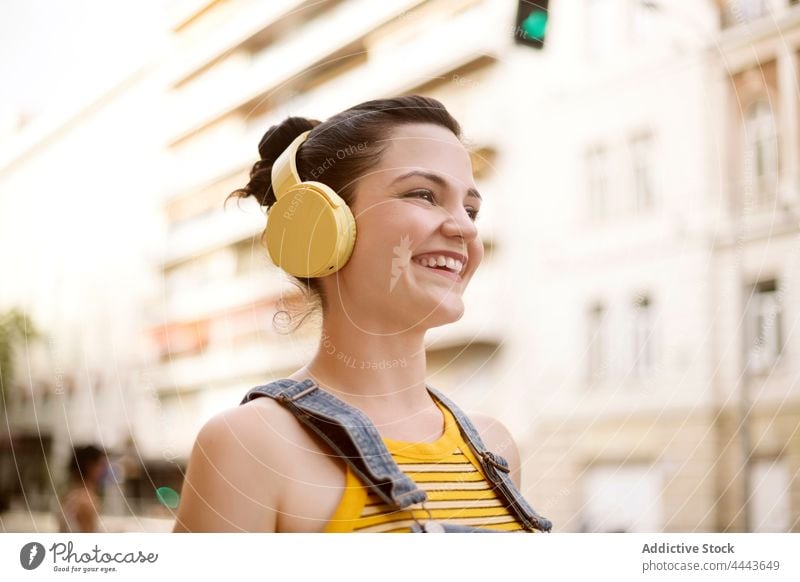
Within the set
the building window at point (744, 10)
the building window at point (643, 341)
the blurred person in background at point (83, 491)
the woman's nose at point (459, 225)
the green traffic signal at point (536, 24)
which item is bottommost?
the blurred person in background at point (83, 491)

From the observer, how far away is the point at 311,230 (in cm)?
77

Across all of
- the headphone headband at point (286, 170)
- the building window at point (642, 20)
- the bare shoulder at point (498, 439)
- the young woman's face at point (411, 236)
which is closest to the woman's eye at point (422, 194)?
the young woman's face at point (411, 236)

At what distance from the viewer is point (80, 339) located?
1088 mm

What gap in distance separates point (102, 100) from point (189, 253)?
24 centimetres

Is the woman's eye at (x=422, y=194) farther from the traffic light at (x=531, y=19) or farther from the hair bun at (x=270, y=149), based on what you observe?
the traffic light at (x=531, y=19)

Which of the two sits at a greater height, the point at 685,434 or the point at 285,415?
the point at 285,415

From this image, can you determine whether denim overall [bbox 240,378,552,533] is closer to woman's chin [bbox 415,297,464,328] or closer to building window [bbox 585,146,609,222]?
woman's chin [bbox 415,297,464,328]

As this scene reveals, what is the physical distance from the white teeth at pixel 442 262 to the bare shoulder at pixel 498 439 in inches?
6.2

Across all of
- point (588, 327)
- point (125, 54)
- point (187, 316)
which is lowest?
point (588, 327)

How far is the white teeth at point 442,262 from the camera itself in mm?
789

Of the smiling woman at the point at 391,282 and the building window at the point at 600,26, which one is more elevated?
the building window at the point at 600,26
